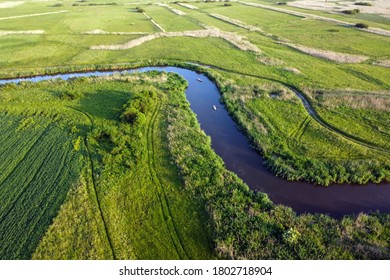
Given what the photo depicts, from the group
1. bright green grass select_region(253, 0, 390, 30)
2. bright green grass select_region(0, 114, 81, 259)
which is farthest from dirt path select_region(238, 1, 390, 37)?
bright green grass select_region(0, 114, 81, 259)

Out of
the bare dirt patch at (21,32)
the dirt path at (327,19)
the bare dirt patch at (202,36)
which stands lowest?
the bare dirt patch at (202,36)

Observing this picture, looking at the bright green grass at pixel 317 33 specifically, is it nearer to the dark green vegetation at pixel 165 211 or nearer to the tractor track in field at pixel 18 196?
the dark green vegetation at pixel 165 211

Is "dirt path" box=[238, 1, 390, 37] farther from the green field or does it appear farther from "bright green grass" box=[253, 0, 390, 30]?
the green field

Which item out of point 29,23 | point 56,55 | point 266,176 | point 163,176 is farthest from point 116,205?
point 29,23

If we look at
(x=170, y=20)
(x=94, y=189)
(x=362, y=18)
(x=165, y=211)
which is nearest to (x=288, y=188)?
(x=165, y=211)

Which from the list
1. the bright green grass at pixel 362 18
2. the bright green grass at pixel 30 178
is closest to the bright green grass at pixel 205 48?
the bright green grass at pixel 362 18

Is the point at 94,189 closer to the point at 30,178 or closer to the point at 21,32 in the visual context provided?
the point at 30,178
